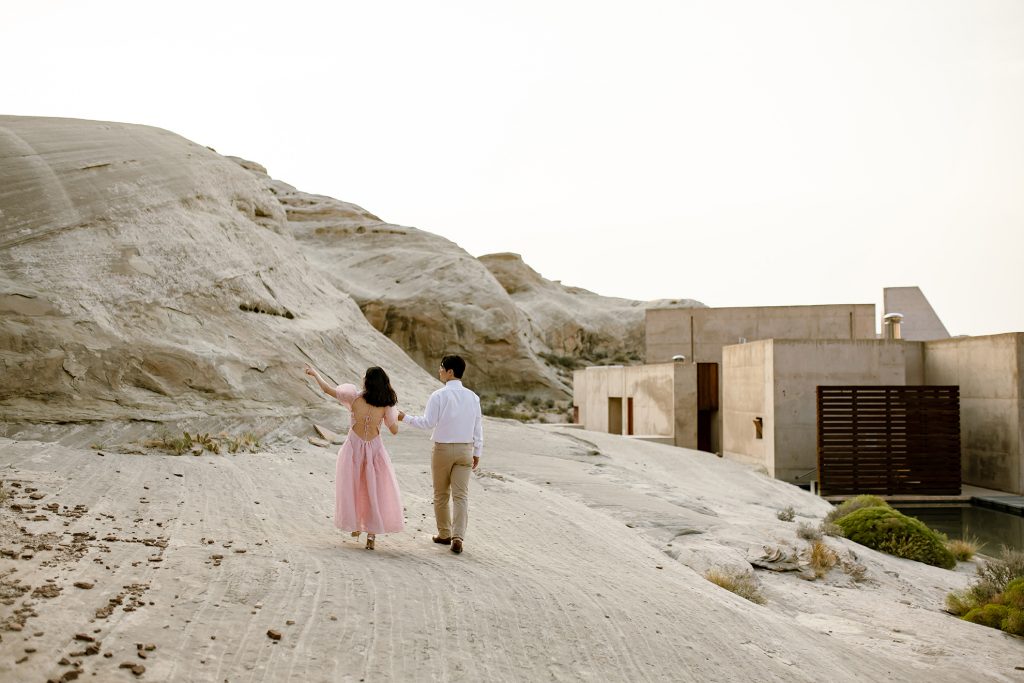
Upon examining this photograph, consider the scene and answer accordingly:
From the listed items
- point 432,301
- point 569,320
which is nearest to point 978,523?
point 432,301

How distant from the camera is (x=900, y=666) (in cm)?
645

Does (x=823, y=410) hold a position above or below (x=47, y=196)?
below

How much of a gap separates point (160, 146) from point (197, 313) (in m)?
5.22

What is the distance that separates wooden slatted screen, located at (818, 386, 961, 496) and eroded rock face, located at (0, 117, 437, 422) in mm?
9326

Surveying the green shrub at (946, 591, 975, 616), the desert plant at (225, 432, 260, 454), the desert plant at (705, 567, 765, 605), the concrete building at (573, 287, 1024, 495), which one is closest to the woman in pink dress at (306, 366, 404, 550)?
the desert plant at (705, 567, 765, 605)

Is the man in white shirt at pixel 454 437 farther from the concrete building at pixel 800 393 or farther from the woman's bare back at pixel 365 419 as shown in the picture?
the concrete building at pixel 800 393

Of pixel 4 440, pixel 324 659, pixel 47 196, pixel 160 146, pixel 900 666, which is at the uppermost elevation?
pixel 160 146

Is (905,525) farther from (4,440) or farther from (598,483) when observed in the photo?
(4,440)

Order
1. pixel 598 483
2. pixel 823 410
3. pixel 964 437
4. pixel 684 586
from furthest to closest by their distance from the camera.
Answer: pixel 964 437
pixel 823 410
pixel 598 483
pixel 684 586

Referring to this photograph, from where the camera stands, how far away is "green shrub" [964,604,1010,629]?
8703mm

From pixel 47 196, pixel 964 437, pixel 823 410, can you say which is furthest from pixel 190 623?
pixel 964 437

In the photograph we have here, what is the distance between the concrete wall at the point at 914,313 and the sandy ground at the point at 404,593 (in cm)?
2817

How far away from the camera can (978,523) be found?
17.0 m

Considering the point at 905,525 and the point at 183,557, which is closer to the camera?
the point at 183,557
